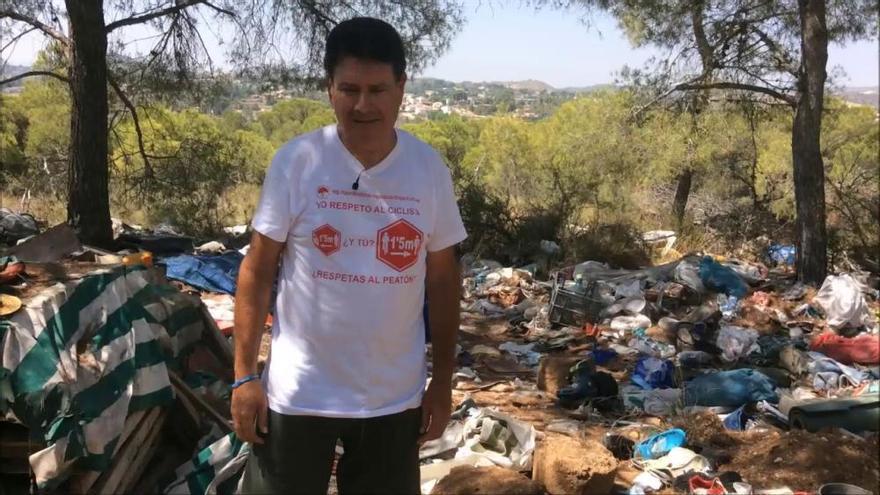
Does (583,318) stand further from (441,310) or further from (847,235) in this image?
(441,310)

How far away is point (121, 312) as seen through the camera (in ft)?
9.92

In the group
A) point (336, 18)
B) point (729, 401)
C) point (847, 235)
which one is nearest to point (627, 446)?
point (729, 401)

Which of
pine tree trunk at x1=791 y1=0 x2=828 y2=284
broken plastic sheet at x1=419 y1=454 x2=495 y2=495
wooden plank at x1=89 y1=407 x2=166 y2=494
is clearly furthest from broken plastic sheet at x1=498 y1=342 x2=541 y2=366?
pine tree trunk at x1=791 y1=0 x2=828 y2=284

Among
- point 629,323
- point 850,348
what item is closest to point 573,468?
point 850,348

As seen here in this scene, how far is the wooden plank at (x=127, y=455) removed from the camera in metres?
2.62

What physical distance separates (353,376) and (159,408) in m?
1.89

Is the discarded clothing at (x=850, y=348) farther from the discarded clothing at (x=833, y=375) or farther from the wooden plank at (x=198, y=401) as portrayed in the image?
the wooden plank at (x=198, y=401)

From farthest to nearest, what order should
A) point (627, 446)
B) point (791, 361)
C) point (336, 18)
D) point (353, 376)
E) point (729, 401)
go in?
point (336, 18)
point (791, 361)
point (729, 401)
point (627, 446)
point (353, 376)

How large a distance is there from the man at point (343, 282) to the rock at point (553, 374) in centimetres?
352

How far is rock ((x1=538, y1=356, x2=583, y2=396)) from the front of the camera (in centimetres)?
497

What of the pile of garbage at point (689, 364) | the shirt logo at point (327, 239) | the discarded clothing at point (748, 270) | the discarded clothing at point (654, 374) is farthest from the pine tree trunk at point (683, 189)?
the shirt logo at point (327, 239)

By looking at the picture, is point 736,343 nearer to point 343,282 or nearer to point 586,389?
point 586,389

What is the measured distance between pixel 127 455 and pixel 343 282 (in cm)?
182

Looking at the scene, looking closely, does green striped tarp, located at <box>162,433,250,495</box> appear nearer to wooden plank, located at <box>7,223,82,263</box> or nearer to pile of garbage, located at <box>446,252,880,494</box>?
pile of garbage, located at <box>446,252,880,494</box>
